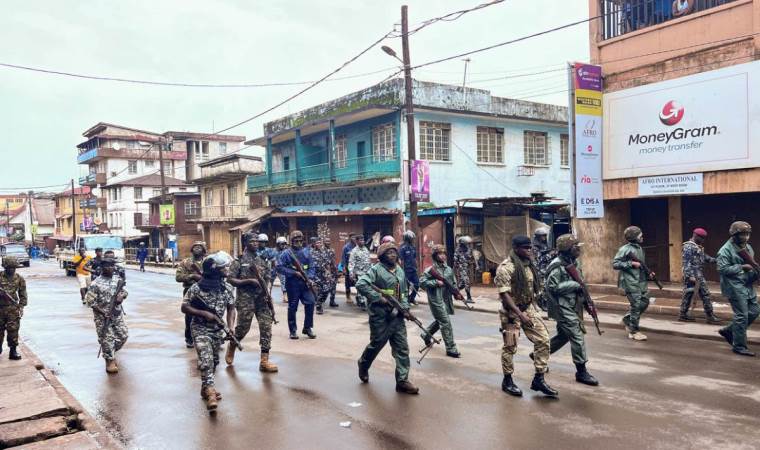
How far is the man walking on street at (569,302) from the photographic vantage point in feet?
21.3

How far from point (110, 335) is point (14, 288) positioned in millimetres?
2364

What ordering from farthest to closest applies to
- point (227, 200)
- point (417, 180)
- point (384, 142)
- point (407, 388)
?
point (227, 200) → point (384, 142) → point (417, 180) → point (407, 388)

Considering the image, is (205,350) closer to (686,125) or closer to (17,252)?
(686,125)

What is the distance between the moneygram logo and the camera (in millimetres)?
12766

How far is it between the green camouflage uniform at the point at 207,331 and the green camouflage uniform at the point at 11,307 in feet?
14.7

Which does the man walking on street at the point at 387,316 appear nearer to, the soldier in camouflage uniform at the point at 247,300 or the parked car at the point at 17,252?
the soldier in camouflage uniform at the point at 247,300

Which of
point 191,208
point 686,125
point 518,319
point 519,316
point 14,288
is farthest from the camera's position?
point 191,208

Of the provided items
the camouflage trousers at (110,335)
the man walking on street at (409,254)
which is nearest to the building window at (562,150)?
the man walking on street at (409,254)

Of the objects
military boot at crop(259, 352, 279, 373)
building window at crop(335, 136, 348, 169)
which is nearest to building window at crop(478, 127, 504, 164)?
building window at crop(335, 136, 348, 169)

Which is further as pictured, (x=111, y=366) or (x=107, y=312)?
(x=107, y=312)

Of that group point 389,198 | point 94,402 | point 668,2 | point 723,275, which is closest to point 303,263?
point 94,402

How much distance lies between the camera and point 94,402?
6582 mm

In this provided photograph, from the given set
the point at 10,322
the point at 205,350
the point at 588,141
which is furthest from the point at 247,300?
the point at 588,141

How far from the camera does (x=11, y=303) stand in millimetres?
8977
